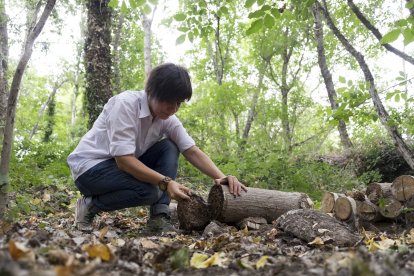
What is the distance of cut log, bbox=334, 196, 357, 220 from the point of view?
3968 mm

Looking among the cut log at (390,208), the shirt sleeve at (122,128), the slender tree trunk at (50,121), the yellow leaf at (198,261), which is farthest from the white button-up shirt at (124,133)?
the slender tree trunk at (50,121)

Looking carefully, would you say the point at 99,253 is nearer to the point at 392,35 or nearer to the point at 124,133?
the point at 124,133

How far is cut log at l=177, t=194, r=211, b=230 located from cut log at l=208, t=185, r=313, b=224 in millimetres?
73

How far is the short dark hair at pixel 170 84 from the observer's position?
306 centimetres

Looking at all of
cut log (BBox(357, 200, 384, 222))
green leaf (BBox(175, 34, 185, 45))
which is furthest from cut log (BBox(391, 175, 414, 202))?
green leaf (BBox(175, 34, 185, 45))

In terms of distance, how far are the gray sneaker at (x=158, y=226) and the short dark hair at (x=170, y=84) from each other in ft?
3.49

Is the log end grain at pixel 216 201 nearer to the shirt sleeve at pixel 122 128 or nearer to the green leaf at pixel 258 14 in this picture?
the shirt sleeve at pixel 122 128

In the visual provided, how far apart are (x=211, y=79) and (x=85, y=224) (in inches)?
550

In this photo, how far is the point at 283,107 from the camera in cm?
1108

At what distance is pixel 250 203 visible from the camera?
364 centimetres

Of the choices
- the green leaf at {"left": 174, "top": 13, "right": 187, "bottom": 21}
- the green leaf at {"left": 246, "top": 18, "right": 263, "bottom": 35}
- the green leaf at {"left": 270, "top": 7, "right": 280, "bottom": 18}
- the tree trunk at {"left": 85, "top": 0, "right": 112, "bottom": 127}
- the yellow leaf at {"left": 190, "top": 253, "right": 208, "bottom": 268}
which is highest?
the tree trunk at {"left": 85, "top": 0, "right": 112, "bottom": 127}

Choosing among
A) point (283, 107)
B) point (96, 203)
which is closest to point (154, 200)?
point (96, 203)

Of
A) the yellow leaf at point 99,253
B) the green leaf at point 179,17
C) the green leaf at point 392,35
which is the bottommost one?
the yellow leaf at point 99,253

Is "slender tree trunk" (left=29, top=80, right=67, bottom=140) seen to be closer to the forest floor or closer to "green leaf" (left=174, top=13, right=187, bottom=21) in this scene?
"green leaf" (left=174, top=13, right=187, bottom=21)
